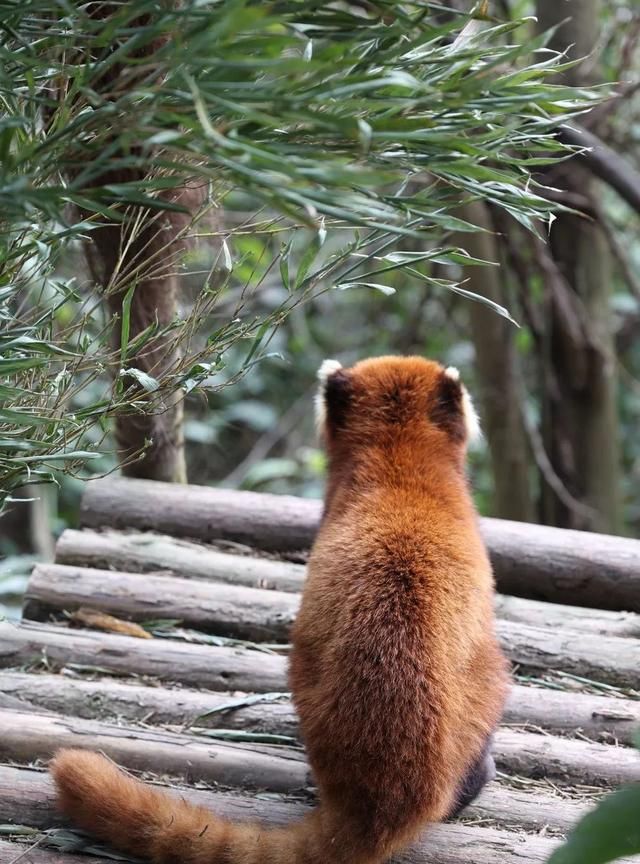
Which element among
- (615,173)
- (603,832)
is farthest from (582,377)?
(603,832)

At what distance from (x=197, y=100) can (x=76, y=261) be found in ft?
7.62

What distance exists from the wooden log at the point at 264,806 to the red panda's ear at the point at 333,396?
81cm

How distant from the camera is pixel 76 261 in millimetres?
3236

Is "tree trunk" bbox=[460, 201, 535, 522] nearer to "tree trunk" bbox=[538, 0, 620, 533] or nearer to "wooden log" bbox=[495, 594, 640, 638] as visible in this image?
"tree trunk" bbox=[538, 0, 620, 533]

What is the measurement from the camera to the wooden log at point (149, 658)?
2279mm

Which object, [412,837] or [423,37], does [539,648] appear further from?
[423,37]

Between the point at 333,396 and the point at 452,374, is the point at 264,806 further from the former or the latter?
the point at 452,374

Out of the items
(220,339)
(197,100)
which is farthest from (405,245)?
(197,100)

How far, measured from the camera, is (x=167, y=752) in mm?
1987

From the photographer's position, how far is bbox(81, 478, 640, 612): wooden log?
2.63 m

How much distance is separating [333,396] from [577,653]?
887 millimetres

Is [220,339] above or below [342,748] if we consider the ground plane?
above

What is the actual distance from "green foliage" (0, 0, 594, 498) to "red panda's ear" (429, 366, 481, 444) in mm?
343

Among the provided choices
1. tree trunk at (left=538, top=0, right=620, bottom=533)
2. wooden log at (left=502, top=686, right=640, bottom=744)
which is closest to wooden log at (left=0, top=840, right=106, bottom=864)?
wooden log at (left=502, top=686, right=640, bottom=744)
